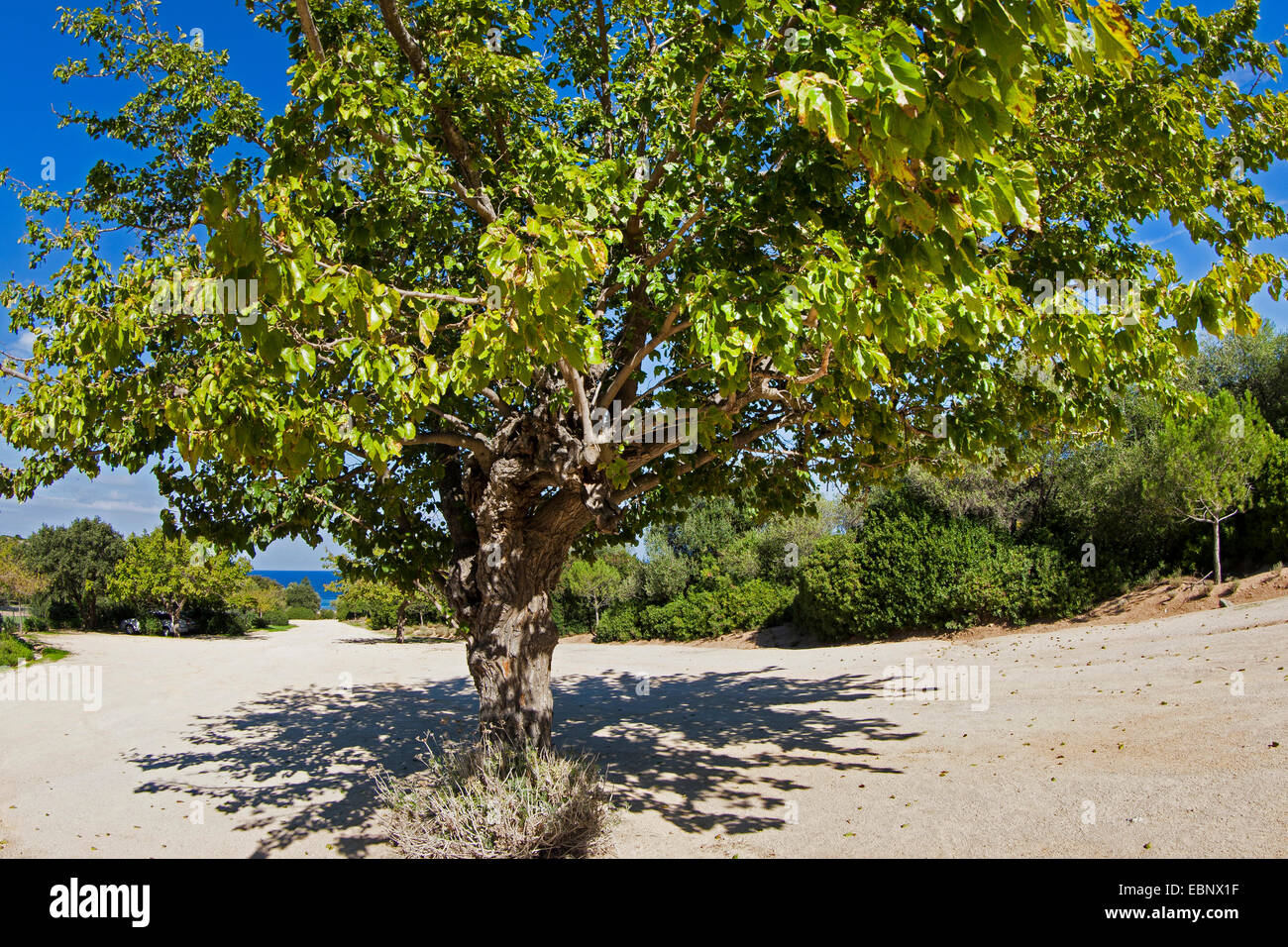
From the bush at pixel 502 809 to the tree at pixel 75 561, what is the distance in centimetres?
3447

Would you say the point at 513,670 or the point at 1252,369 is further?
the point at 1252,369

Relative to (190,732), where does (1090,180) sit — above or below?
above

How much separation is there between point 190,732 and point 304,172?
1031 centimetres

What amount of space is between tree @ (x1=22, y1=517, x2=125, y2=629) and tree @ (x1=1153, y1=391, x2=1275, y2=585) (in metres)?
39.3

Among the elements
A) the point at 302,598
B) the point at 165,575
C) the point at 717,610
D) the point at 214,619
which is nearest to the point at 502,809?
the point at 717,610

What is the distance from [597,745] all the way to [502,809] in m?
4.53

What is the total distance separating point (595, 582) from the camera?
28.3m

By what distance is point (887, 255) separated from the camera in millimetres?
2891

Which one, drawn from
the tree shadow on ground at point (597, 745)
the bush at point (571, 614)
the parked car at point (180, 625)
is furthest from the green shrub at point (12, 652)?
the bush at point (571, 614)

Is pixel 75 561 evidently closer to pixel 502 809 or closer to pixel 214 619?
pixel 214 619

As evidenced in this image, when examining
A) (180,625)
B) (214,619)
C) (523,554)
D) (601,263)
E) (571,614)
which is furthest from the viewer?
(214,619)

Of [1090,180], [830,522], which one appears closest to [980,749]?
[1090,180]

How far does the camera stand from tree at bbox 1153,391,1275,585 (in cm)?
1445
